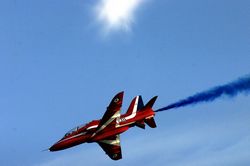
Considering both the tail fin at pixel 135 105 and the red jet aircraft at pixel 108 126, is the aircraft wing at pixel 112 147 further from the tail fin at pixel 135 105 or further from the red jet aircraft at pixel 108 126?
the tail fin at pixel 135 105

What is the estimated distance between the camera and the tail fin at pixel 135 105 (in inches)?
3254

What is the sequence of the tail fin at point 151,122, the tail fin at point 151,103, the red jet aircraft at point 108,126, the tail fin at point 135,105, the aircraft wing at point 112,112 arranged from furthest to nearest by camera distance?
1. the tail fin at point 135,105
2. the tail fin at point 151,122
3. the tail fin at point 151,103
4. the red jet aircraft at point 108,126
5. the aircraft wing at point 112,112

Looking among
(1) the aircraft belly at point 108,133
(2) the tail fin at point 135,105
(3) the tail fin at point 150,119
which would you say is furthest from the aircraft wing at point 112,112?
(3) the tail fin at point 150,119

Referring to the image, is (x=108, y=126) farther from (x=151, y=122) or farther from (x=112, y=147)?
(x=151, y=122)

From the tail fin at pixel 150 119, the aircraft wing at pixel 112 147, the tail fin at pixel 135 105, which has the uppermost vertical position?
the tail fin at pixel 135 105

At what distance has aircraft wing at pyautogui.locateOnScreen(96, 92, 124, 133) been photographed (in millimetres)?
77312

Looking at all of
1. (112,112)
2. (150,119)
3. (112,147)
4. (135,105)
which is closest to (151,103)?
(150,119)

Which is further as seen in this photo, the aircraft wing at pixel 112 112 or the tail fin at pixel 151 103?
the tail fin at pixel 151 103

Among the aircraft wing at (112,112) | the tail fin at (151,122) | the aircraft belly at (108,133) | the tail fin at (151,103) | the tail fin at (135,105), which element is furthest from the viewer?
the tail fin at (135,105)

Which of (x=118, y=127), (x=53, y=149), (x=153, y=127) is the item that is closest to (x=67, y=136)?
(x=53, y=149)

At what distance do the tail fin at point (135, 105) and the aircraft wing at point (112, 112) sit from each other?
4133 mm

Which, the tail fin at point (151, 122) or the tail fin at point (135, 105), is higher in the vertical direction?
the tail fin at point (135, 105)

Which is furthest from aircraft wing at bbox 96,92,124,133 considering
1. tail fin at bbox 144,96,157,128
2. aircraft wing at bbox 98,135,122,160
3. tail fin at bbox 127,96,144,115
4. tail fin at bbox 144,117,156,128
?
tail fin at bbox 144,117,156,128

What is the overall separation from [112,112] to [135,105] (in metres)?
6.43
